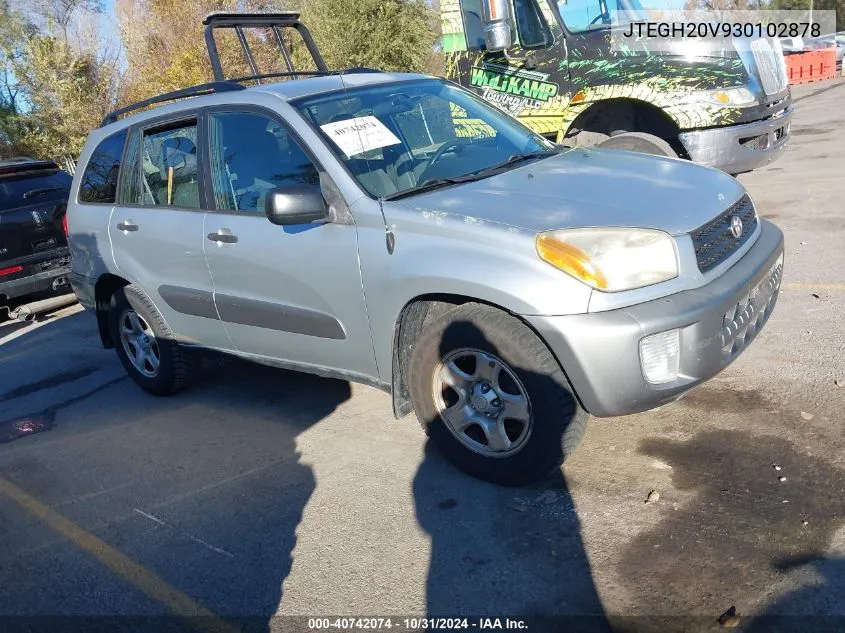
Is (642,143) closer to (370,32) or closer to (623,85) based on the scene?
(623,85)

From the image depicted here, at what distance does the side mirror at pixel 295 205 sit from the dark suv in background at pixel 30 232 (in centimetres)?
509

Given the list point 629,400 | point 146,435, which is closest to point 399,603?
point 629,400

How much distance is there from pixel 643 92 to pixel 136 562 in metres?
5.37

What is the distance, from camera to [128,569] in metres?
3.32

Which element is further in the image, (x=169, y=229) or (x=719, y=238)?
(x=169, y=229)

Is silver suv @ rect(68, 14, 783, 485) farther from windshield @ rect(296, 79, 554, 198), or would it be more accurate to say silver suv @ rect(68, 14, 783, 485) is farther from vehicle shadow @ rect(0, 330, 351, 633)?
vehicle shadow @ rect(0, 330, 351, 633)

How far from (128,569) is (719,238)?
296cm

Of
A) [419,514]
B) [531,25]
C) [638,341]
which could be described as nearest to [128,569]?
[419,514]

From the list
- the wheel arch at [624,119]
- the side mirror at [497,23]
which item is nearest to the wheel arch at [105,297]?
the side mirror at [497,23]

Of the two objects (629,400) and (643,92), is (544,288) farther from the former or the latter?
(643,92)

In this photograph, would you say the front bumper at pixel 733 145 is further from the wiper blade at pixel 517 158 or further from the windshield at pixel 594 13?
the wiper blade at pixel 517 158

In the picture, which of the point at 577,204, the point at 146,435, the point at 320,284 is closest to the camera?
the point at 577,204

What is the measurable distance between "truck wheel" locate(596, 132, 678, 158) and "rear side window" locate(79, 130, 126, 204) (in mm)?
3946

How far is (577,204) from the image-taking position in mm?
3285
